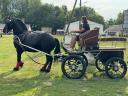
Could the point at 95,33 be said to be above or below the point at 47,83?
above

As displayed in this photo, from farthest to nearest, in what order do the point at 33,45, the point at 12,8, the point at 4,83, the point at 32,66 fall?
the point at 12,8 → the point at 32,66 → the point at 33,45 → the point at 4,83

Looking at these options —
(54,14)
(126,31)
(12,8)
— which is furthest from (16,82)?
(12,8)

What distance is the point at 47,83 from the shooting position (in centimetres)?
1169

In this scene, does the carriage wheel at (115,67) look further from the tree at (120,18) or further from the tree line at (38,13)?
the tree at (120,18)

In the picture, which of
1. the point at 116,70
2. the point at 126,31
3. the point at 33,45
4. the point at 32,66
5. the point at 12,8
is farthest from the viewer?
the point at 12,8

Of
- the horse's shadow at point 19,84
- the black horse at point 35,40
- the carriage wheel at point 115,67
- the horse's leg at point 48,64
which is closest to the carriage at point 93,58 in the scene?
the carriage wheel at point 115,67

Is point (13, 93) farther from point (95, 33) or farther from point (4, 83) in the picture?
point (95, 33)

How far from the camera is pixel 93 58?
540 inches

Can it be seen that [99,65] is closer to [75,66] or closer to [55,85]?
[75,66]

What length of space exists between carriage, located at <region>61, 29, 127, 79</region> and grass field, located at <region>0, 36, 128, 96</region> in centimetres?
27

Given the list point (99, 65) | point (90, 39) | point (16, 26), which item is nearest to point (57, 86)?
point (90, 39)

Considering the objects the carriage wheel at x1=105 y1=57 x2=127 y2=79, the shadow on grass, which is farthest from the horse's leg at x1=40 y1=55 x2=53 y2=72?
the carriage wheel at x1=105 y1=57 x2=127 y2=79

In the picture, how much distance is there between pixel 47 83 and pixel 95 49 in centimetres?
248

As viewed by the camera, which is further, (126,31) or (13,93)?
(126,31)
